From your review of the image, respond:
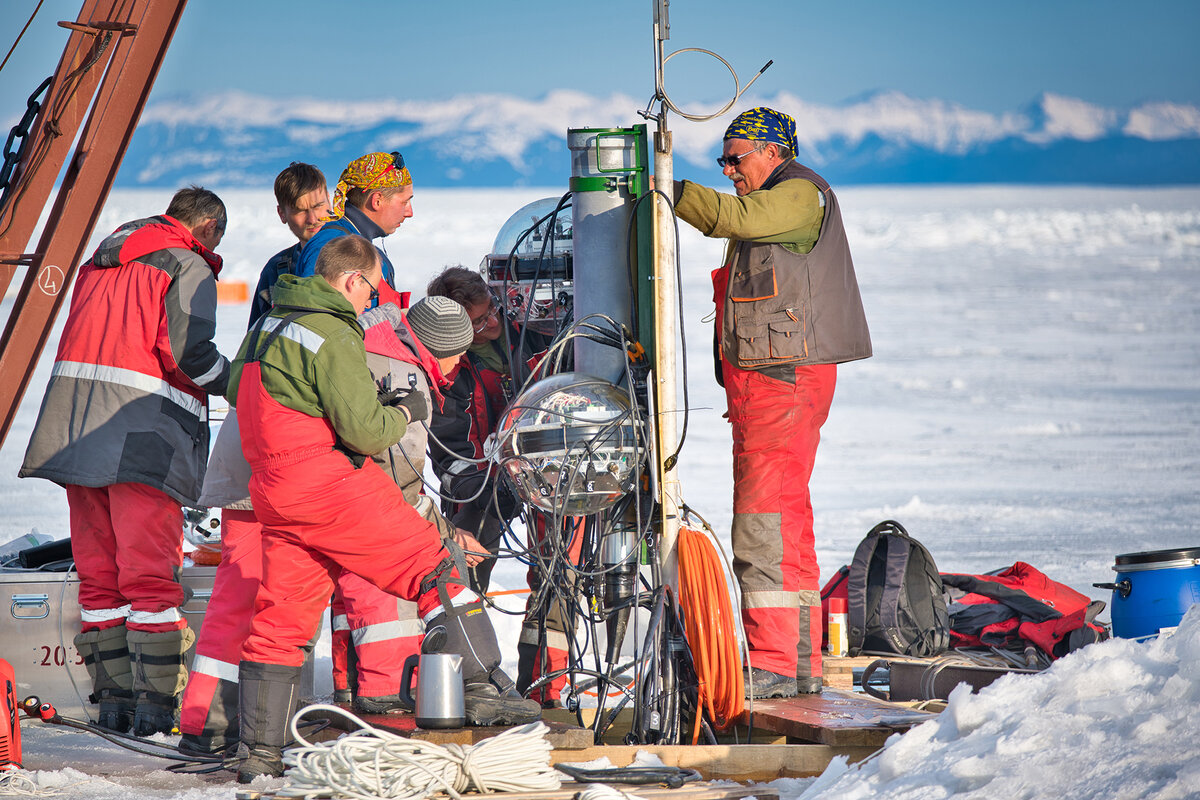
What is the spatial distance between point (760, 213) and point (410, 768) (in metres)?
2.16

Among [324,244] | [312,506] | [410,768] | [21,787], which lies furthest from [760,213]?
[21,787]

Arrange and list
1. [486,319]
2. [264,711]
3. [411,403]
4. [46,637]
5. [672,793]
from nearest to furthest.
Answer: [672,793] → [264,711] → [411,403] → [46,637] → [486,319]

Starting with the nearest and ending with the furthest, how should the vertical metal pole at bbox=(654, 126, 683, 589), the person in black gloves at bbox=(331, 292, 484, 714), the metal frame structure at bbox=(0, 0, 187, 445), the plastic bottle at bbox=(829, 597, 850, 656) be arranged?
the vertical metal pole at bbox=(654, 126, 683, 589) < the person in black gloves at bbox=(331, 292, 484, 714) < the plastic bottle at bbox=(829, 597, 850, 656) < the metal frame structure at bbox=(0, 0, 187, 445)

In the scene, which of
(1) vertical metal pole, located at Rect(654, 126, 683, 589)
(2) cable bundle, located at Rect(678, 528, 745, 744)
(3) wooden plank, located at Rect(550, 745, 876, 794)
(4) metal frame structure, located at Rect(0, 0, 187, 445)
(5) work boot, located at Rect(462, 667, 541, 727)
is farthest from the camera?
(4) metal frame structure, located at Rect(0, 0, 187, 445)

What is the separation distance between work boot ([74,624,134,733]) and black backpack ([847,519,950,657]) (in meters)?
2.99

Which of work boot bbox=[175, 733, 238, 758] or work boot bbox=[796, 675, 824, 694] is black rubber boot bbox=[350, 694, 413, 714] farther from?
work boot bbox=[796, 675, 824, 694]

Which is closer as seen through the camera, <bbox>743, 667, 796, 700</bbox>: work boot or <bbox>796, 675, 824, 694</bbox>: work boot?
<bbox>743, 667, 796, 700</bbox>: work boot

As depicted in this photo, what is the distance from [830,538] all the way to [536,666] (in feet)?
14.2

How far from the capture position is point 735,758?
364 centimetres

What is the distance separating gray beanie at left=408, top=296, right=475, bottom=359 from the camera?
436 cm

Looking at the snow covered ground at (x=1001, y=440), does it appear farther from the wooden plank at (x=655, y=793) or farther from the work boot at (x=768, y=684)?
the work boot at (x=768, y=684)

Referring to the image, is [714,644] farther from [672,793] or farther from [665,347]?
[665,347]

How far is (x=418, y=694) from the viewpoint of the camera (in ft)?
12.6

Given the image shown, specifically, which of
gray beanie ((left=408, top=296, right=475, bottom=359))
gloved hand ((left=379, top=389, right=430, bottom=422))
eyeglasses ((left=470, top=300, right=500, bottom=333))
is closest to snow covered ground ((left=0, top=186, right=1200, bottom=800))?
gloved hand ((left=379, top=389, right=430, bottom=422))
